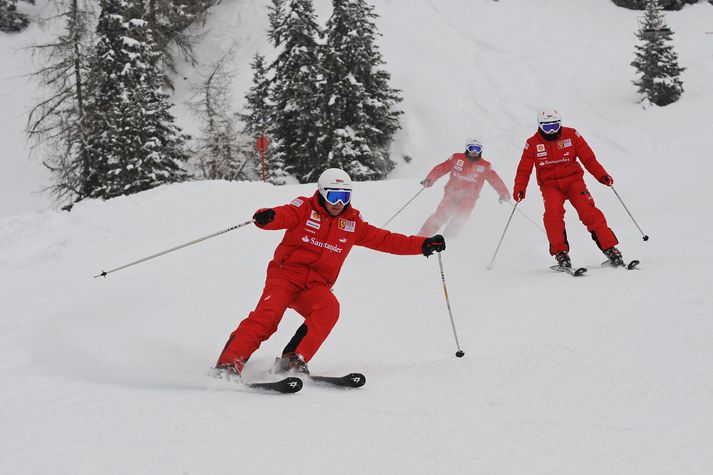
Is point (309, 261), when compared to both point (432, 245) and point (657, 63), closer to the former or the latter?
point (432, 245)

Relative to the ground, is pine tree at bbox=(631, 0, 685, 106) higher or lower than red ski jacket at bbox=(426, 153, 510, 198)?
higher

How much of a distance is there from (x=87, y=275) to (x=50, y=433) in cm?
547

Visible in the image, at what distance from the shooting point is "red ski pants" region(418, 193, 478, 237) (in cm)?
938

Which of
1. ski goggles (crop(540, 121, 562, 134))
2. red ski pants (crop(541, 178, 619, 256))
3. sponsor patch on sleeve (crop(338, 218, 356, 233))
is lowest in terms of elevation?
red ski pants (crop(541, 178, 619, 256))

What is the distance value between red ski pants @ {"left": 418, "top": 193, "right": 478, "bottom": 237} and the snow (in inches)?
9.8

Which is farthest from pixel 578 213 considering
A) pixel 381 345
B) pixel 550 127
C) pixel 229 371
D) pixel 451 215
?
pixel 229 371

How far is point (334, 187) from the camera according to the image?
460 centimetres

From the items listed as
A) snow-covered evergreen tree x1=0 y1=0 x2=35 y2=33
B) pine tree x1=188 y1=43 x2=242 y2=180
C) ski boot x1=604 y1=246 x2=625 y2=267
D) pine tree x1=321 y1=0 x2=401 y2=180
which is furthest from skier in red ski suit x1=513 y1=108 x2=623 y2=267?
snow-covered evergreen tree x1=0 y1=0 x2=35 y2=33

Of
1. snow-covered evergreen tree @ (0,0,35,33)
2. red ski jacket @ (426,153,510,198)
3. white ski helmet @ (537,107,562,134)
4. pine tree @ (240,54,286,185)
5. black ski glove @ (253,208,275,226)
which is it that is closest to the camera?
black ski glove @ (253,208,275,226)

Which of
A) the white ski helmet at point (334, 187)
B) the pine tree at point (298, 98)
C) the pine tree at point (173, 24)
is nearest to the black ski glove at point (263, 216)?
the white ski helmet at point (334, 187)

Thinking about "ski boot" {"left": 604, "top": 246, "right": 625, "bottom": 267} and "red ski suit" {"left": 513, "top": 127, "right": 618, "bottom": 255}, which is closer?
"ski boot" {"left": 604, "top": 246, "right": 625, "bottom": 267}

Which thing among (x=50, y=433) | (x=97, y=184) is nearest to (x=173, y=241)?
(x=50, y=433)

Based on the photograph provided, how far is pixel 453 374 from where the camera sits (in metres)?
4.06

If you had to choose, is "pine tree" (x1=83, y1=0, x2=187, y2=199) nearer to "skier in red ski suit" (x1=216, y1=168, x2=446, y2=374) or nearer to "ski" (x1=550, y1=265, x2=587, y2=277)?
"ski" (x1=550, y1=265, x2=587, y2=277)
